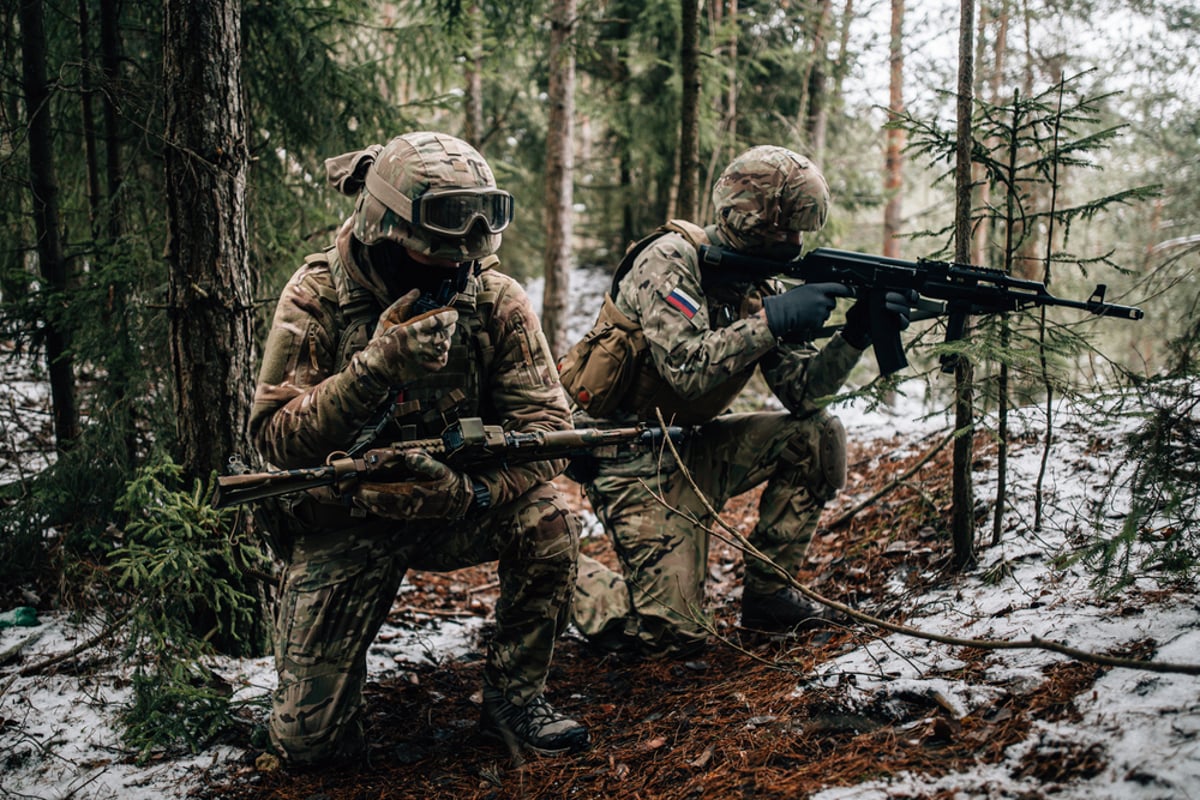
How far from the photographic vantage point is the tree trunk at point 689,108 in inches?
238

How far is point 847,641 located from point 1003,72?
1224 centimetres

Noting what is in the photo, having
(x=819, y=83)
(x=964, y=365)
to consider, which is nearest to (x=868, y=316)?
(x=964, y=365)

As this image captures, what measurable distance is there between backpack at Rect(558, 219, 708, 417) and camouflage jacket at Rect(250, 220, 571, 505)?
0.63 m

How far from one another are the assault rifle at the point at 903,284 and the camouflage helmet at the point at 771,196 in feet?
0.52

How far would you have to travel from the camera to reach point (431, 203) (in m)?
3.00

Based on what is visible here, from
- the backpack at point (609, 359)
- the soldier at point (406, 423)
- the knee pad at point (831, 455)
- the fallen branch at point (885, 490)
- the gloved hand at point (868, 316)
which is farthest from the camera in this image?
the fallen branch at point (885, 490)

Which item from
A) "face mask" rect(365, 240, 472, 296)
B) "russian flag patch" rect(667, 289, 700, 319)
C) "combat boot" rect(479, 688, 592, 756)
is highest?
"face mask" rect(365, 240, 472, 296)

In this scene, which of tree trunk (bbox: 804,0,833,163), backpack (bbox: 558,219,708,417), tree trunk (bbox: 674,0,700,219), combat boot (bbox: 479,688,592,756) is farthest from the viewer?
tree trunk (bbox: 804,0,833,163)

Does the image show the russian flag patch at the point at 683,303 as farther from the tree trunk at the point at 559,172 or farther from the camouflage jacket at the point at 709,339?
the tree trunk at the point at 559,172

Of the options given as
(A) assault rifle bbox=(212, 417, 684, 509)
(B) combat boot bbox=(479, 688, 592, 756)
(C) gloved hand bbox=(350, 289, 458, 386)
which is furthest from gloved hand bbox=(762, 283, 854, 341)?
(B) combat boot bbox=(479, 688, 592, 756)

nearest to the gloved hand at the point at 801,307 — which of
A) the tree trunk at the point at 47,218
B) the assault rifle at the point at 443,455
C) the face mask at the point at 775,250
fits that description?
the face mask at the point at 775,250

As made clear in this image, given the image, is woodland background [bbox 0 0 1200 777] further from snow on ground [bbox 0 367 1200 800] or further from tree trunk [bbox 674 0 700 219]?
snow on ground [bbox 0 367 1200 800]

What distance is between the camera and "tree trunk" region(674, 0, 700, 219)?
6043 millimetres

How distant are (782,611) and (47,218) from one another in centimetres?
466
